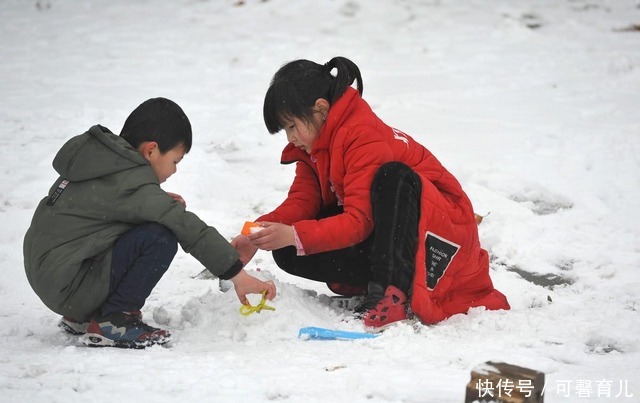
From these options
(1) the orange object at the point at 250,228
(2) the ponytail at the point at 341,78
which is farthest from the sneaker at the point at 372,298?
(2) the ponytail at the point at 341,78

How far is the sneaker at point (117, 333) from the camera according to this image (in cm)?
285

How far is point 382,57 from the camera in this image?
8.05 metres

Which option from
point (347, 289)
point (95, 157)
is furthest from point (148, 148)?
point (347, 289)

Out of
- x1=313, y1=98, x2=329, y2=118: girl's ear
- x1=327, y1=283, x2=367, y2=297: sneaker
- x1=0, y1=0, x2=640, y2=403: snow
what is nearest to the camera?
x1=0, y1=0, x2=640, y2=403: snow

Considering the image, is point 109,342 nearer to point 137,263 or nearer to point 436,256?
point 137,263

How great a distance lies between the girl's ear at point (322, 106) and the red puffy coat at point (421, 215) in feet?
0.09

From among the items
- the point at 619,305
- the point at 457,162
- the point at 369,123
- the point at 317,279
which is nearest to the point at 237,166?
the point at 457,162

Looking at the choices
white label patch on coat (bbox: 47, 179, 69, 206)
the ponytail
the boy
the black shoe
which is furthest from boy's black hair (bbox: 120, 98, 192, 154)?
the black shoe

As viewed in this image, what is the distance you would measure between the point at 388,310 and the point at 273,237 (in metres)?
0.52

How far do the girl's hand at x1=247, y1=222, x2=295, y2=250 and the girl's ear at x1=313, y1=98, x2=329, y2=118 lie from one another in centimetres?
48

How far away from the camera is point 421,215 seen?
306cm

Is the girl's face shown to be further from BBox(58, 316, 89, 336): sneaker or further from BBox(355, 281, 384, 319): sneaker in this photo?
BBox(58, 316, 89, 336): sneaker

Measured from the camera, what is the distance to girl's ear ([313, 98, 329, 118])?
3.13m

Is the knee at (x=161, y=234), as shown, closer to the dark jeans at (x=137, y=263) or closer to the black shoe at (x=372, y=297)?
the dark jeans at (x=137, y=263)
